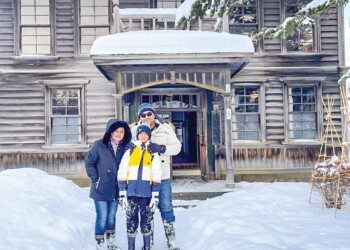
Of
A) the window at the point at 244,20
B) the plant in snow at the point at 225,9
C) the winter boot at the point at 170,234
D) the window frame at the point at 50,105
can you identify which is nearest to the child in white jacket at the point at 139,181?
the winter boot at the point at 170,234

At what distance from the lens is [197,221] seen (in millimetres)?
6340

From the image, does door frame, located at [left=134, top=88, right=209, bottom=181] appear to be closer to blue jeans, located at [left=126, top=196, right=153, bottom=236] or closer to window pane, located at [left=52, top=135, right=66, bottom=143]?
window pane, located at [left=52, top=135, right=66, bottom=143]

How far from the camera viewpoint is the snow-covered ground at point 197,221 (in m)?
4.49

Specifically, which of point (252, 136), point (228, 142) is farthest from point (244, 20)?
point (228, 142)

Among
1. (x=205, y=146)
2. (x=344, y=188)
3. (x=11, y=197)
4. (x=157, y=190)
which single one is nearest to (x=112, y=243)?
(x=157, y=190)

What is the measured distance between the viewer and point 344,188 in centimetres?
620

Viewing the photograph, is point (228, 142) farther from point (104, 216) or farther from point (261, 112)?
point (104, 216)

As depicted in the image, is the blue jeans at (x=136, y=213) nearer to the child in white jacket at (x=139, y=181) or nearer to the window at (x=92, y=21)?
the child in white jacket at (x=139, y=181)

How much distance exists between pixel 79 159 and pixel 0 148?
254cm

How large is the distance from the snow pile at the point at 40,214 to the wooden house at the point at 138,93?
3.97 metres

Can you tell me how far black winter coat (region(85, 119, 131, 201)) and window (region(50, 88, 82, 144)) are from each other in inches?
285

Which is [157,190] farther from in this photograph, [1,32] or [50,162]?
[1,32]

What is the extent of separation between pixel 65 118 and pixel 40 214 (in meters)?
6.63

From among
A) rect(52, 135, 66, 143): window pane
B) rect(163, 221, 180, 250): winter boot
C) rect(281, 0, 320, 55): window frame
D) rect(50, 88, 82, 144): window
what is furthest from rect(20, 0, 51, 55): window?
rect(163, 221, 180, 250): winter boot
